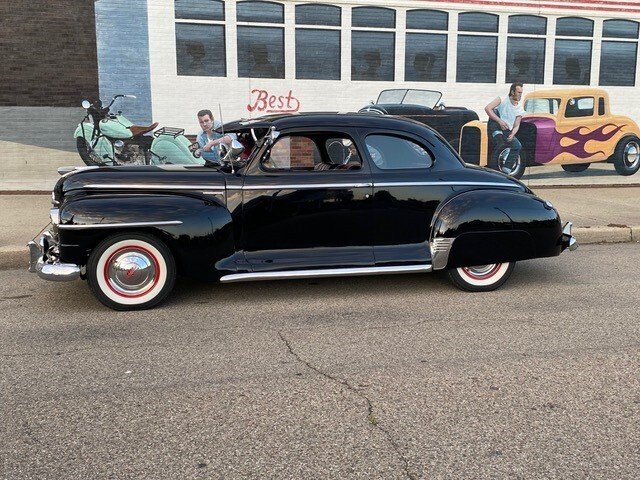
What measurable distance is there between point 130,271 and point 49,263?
0.72 meters

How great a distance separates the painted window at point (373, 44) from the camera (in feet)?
41.0

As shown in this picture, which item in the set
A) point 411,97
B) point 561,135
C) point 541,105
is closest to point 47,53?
point 411,97

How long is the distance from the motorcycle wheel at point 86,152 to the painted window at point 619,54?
37.3 ft

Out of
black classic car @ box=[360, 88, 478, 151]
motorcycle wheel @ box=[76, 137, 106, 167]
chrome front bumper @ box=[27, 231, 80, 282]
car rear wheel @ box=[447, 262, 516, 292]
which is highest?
black classic car @ box=[360, 88, 478, 151]

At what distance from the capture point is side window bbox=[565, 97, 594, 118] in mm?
13688

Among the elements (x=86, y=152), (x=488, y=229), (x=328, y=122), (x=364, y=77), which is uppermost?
(x=364, y=77)

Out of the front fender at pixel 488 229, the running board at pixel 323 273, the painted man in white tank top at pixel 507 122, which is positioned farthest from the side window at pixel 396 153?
the painted man in white tank top at pixel 507 122

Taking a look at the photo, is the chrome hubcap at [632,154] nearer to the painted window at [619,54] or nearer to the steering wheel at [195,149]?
the painted window at [619,54]

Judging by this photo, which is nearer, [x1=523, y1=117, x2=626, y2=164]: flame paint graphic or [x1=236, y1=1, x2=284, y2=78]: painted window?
[x1=236, y1=1, x2=284, y2=78]: painted window

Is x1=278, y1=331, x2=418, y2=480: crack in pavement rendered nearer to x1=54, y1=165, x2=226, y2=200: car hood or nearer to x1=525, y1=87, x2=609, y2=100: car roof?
x1=54, y1=165, x2=226, y2=200: car hood

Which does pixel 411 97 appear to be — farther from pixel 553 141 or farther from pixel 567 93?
pixel 567 93

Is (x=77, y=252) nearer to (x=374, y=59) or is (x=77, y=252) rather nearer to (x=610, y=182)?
(x=374, y=59)

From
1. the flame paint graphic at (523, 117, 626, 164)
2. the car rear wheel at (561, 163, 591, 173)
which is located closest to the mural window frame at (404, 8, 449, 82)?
the flame paint graphic at (523, 117, 626, 164)

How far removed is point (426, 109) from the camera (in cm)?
1301
